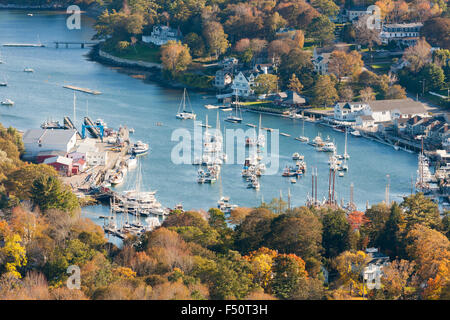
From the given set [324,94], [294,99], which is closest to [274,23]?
[294,99]

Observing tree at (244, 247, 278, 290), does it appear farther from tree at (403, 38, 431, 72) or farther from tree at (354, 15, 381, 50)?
tree at (354, 15, 381, 50)

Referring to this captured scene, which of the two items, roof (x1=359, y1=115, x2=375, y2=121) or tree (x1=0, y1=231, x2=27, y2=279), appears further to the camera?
roof (x1=359, y1=115, x2=375, y2=121)


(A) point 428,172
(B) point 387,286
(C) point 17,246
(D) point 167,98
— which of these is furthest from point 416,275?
(D) point 167,98

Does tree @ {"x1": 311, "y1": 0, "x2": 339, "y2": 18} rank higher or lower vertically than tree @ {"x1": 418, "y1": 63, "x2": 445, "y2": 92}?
higher

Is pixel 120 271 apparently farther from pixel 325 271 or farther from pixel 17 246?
pixel 325 271

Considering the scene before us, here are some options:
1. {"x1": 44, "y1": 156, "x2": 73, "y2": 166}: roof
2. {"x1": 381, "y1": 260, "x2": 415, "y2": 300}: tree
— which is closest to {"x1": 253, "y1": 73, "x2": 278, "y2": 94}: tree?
{"x1": 44, "y1": 156, "x2": 73, "y2": 166}: roof

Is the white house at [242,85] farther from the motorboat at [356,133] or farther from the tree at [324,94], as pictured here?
the motorboat at [356,133]

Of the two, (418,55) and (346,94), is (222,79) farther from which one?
(418,55)
